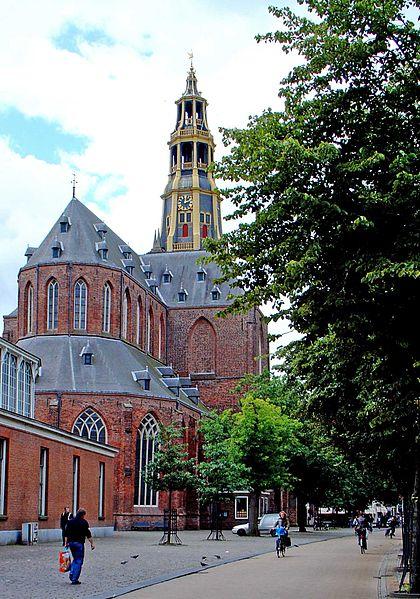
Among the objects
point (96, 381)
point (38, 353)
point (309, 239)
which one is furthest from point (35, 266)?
point (309, 239)

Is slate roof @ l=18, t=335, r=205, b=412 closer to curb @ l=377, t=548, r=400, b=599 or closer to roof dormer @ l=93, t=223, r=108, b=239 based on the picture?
roof dormer @ l=93, t=223, r=108, b=239

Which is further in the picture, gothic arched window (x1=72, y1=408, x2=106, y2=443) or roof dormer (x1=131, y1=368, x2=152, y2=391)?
roof dormer (x1=131, y1=368, x2=152, y2=391)

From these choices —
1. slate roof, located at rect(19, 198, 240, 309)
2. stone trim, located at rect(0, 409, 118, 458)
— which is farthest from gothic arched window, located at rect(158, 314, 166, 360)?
stone trim, located at rect(0, 409, 118, 458)

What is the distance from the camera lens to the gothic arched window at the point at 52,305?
222 ft

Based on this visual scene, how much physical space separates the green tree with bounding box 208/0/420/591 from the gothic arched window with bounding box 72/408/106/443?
46969mm

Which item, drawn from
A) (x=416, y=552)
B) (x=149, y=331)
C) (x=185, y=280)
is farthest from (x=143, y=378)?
(x=416, y=552)

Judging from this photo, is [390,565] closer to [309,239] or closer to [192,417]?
[309,239]

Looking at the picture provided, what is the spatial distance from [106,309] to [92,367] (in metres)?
6.66

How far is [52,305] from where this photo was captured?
2692 inches

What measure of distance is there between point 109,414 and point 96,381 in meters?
2.68

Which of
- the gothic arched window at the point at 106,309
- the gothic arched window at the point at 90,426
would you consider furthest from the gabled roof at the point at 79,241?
the gothic arched window at the point at 90,426

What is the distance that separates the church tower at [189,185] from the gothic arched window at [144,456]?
6193 cm

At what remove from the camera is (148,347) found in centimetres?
7719

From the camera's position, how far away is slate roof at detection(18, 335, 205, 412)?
62.0 m
